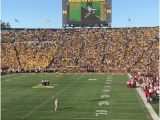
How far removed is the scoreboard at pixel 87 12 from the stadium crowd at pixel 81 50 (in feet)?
22.9

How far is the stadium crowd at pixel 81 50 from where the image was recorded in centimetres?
7538

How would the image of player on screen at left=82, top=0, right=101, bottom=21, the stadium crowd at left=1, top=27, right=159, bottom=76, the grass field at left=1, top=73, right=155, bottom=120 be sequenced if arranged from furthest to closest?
1. the stadium crowd at left=1, top=27, right=159, bottom=76
2. the image of player on screen at left=82, top=0, right=101, bottom=21
3. the grass field at left=1, top=73, right=155, bottom=120

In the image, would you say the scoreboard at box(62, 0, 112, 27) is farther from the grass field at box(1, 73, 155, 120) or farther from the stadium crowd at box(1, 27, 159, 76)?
the grass field at box(1, 73, 155, 120)

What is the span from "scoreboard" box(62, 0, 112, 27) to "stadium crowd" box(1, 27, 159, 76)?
22.9 feet

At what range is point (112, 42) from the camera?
3223 inches

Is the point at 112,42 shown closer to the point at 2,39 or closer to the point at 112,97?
the point at 2,39

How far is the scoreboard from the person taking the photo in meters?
69.6

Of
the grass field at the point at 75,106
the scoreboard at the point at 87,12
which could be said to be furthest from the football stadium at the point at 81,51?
the grass field at the point at 75,106

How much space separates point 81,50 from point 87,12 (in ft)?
36.3

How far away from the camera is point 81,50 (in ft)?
263

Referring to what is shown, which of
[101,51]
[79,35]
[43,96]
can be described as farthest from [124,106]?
[79,35]

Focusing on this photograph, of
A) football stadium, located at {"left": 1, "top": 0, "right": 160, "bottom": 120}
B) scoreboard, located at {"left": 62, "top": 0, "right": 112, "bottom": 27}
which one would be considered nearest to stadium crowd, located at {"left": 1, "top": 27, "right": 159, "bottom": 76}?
football stadium, located at {"left": 1, "top": 0, "right": 160, "bottom": 120}

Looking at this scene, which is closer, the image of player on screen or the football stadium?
the football stadium

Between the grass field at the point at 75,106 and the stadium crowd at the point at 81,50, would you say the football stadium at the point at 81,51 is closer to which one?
the stadium crowd at the point at 81,50
